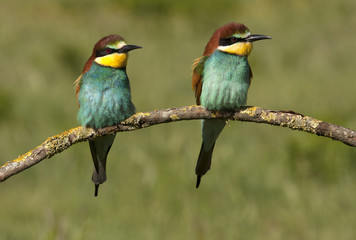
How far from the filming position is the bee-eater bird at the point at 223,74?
2422 mm

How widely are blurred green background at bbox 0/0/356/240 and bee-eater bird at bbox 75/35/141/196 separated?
2.39 ft

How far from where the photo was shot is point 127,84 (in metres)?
2.64

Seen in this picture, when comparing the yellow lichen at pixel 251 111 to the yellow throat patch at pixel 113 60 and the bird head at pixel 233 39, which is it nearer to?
the bird head at pixel 233 39

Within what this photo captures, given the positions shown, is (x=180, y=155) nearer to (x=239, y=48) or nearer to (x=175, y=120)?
(x=239, y=48)

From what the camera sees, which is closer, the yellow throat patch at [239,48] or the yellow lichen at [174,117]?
the yellow lichen at [174,117]

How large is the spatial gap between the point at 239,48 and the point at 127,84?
0.53 meters

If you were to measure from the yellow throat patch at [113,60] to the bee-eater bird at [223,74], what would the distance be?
1.22 feet

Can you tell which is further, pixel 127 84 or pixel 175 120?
pixel 127 84

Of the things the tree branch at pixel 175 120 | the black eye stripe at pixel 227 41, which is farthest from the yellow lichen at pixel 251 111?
the black eye stripe at pixel 227 41

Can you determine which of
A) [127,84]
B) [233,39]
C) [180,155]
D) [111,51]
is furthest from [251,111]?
[180,155]

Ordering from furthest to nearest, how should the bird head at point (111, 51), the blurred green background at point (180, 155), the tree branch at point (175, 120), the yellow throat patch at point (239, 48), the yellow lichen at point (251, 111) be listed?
the blurred green background at point (180, 155), the yellow throat patch at point (239, 48), the bird head at point (111, 51), the yellow lichen at point (251, 111), the tree branch at point (175, 120)

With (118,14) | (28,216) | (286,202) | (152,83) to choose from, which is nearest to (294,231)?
(286,202)

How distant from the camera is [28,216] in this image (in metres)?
4.47

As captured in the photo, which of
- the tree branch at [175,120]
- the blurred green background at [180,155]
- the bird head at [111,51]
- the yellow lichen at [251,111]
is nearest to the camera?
the tree branch at [175,120]
